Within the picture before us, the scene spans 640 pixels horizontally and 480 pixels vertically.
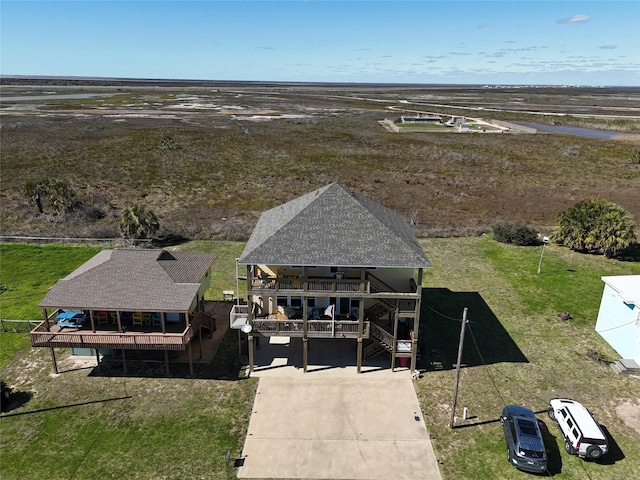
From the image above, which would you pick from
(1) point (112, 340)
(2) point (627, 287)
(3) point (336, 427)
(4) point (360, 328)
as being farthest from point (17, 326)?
(2) point (627, 287)

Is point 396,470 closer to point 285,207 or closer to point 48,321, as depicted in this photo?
point 285,207

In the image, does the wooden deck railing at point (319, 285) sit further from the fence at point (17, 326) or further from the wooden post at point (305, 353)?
the fence at point (17, 326)

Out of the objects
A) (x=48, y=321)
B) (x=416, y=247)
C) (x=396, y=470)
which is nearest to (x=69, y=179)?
(x=48, y=321)

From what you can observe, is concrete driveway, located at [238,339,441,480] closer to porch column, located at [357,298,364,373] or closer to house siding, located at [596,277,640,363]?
porch column, located at [357,298,364,373]

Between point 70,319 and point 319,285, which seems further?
point 70,319

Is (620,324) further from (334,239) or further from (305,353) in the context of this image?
(305,353)

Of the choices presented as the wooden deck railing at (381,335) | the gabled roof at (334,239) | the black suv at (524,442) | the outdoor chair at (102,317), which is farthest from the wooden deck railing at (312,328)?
the outdoor chair at (102,317)
